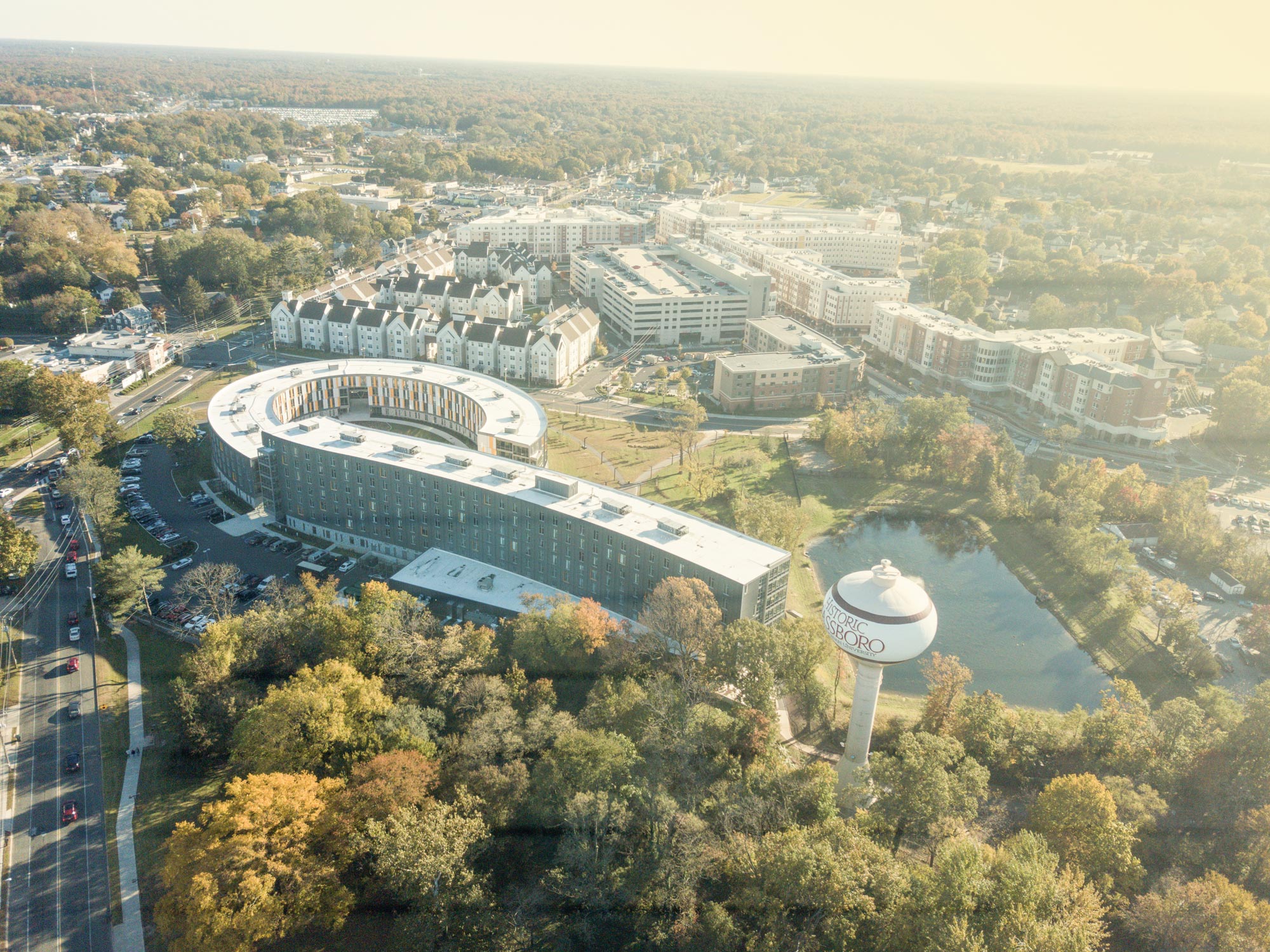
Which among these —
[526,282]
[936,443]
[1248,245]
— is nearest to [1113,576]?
[936,443]

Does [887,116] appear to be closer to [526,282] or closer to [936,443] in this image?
[526,282]

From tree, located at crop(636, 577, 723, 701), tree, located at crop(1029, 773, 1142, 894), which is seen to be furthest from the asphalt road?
tree, located at crop(1029, 773, 1142, 894)

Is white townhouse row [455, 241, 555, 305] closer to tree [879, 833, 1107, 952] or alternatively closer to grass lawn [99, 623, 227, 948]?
grass lawn [99, 623, 227, 948]

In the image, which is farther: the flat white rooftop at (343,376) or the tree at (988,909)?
the flat white rooftop at (343,376)

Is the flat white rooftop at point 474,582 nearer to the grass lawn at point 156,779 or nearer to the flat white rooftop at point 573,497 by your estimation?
the flat white rooftop at point 573,497

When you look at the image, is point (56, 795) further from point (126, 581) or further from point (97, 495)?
point (97, 495)

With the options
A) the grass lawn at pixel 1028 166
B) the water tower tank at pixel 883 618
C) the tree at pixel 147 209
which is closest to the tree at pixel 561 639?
the water tower tank at pixel 883 618

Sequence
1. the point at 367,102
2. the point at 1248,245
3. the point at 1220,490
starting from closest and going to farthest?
the point at 1220,490, the point at 1248,245, the point at 367,102
